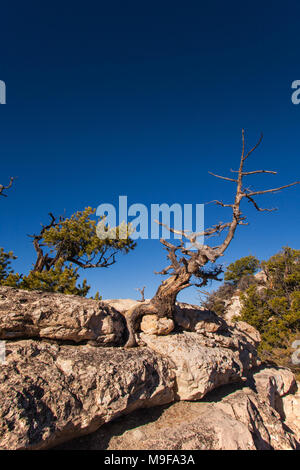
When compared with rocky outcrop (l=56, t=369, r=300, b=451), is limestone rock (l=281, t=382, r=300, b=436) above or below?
below

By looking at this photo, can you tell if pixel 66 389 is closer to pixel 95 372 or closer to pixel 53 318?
pixel 95 372

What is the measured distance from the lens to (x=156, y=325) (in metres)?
9.55

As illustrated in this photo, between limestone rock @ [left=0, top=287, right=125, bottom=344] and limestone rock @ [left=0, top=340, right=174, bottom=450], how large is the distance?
1.26 feet

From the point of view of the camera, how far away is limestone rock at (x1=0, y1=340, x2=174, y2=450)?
Answer: 459 cm

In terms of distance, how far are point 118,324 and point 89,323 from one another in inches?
52.5

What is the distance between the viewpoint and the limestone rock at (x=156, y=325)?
374 inches

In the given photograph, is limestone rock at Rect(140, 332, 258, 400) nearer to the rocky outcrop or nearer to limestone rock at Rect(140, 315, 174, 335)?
limestone rock at Rect(140, 315, 174, 335)

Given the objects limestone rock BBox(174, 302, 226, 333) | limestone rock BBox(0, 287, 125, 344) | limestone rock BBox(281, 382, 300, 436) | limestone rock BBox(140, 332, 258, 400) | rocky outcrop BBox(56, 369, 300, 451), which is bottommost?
limestone rock BBox(281, 382, 300, 436)

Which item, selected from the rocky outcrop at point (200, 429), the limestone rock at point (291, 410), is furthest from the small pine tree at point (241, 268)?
the rocky outcrop at point (200, 429)

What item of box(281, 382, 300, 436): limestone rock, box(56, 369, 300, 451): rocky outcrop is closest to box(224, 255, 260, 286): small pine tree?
box(281, 382, 300, 436): limestone rock

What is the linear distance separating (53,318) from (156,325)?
4017mm

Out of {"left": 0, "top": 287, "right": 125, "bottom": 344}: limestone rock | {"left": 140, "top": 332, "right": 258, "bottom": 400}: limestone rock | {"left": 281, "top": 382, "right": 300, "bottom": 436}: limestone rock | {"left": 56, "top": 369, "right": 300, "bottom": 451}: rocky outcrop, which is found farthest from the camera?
{"left": 281, "top": 382, "right": 300, "bottom": 436}: limestone rock
